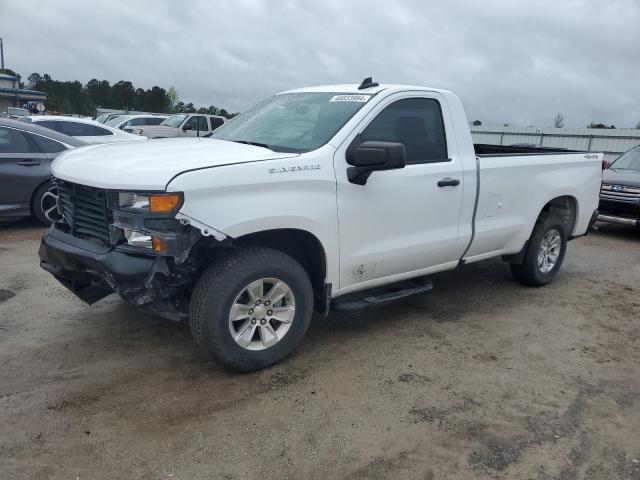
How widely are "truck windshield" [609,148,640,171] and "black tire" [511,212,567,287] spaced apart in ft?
16.6

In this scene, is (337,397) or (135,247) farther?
(337,397)

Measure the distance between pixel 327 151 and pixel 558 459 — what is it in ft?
7.72

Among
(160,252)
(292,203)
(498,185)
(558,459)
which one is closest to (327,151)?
(292,203)

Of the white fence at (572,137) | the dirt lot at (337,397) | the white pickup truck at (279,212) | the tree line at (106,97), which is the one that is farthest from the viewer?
the tree line at (106,97)

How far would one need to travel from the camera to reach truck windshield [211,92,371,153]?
13.5ft

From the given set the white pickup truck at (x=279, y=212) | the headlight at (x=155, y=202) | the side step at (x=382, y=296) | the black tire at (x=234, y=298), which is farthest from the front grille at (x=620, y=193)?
the headlight at (x=155, y=202)

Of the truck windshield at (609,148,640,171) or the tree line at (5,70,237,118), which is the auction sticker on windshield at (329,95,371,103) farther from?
the tree line at (5,70,237,118)

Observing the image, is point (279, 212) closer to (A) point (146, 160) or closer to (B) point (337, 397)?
(A) point (146, 160)

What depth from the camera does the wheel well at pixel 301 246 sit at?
12.4 feet

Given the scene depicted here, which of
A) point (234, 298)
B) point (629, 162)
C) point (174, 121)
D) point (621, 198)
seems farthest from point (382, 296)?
point (174, 121)

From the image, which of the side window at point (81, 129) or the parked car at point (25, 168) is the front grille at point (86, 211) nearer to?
the parked car at point (25, 168)

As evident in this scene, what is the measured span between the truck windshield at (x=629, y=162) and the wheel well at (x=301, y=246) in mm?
8369

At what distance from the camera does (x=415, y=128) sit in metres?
4.60

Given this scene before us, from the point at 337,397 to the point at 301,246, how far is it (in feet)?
3.64
